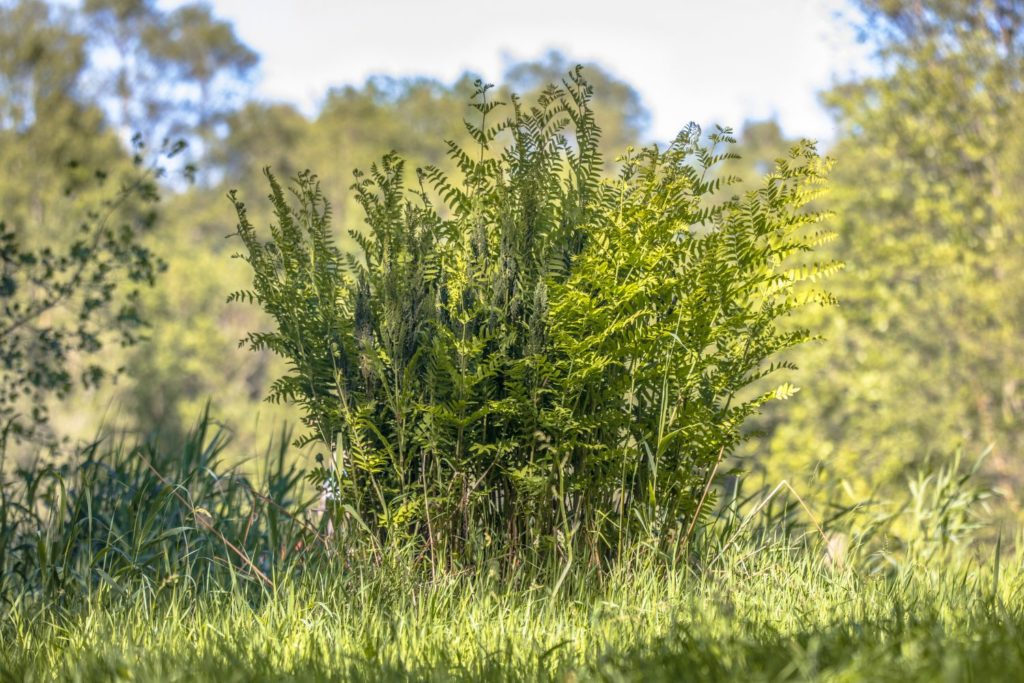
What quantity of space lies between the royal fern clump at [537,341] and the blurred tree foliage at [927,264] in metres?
7.00

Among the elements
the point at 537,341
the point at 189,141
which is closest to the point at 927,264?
the point at 537,341

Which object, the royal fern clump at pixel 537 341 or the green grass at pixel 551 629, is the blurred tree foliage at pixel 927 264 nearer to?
Result: the royal fern clump at pixel 537 341

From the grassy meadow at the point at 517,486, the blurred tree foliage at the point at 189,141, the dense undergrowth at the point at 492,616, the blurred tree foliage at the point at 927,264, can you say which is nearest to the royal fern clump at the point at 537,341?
the grassy meadow at the point at 517,486

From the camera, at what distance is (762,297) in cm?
414

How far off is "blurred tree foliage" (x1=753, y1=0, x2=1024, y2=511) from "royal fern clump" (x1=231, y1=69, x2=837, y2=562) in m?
7.00

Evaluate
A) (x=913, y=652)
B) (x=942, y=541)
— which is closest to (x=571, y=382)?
(x=913, y=652)

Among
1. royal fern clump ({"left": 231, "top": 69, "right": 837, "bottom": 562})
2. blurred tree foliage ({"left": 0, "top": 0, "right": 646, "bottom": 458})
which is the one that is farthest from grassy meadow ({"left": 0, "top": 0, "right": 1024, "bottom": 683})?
blurred tree foliage ({"left": 0, "top": 0, "right": 646, "bottom": 458})

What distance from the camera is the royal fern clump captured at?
3.84 meters

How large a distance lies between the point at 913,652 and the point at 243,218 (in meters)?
2.72

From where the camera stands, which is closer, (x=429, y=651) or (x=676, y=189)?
(x=429, y=651)

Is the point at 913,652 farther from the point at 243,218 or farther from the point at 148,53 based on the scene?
the point at 148,53

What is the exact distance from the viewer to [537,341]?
3826 millimetres

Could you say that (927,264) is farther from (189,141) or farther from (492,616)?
(189,141)

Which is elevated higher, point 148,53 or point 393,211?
point 148,53
